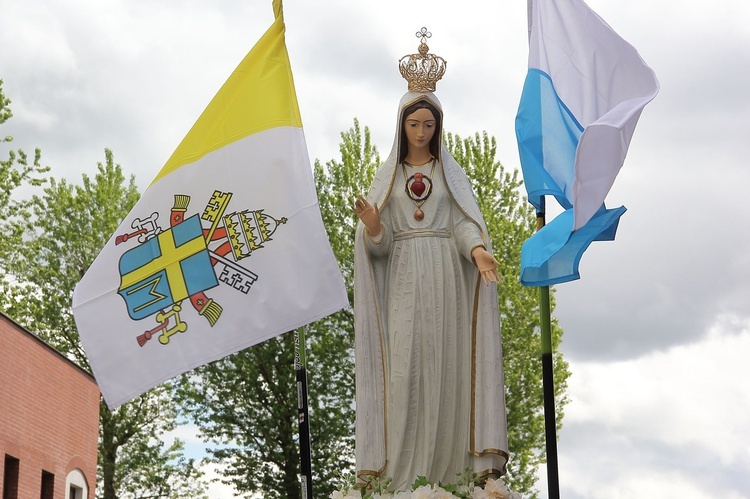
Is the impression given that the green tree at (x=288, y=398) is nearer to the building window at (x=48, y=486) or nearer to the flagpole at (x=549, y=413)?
the building window at (x=48, y=486)

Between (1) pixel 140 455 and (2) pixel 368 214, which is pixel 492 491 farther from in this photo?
(1) pixel 140 455

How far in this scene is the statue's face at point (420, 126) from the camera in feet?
36.8

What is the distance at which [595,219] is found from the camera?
11922mm

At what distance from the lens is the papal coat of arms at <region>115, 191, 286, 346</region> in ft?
37.1

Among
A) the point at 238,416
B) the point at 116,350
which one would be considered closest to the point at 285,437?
the point at 238,416

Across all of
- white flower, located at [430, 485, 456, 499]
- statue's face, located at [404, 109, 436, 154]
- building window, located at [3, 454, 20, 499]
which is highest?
statue's face, located at [404, 109, 436, 154]

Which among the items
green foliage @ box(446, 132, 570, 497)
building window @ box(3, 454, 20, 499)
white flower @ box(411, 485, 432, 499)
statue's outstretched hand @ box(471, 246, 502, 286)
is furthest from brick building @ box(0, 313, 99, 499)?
white flower @ box(411, 485, 432, 499)

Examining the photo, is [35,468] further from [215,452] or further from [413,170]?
[413,170]

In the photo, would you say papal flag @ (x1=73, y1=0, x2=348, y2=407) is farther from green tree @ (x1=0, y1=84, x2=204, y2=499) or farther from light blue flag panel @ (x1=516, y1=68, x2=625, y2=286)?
green tree @ (x1=0, y1=84, x2=204, y2=499)

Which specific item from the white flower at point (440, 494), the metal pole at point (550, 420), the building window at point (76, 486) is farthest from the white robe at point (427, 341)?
the building window at point (76, 486)

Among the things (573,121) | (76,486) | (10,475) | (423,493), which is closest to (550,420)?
(423,493)

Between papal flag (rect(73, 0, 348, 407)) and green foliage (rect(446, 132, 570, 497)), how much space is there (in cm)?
1466

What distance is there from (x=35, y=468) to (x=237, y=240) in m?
14.6

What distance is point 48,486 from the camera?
1005 inches
